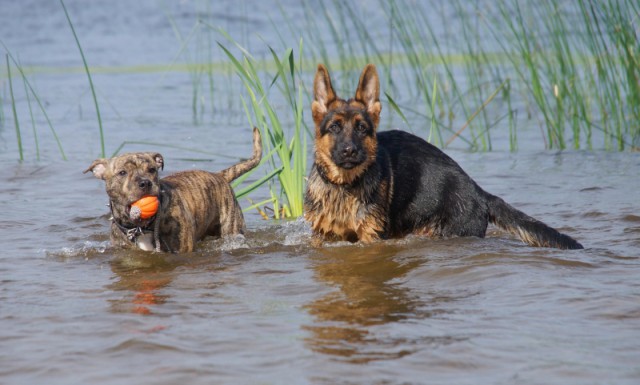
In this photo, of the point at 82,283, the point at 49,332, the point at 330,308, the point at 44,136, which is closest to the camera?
the point at 49,332

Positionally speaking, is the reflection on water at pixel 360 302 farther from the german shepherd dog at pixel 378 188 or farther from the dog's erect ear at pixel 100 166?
the dog's erect ear at pixel 100 166

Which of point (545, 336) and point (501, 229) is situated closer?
point (545, 336)

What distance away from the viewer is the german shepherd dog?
670 centimetres

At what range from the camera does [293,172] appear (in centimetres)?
798

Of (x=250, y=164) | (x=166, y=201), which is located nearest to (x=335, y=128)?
(x=166, y=201)

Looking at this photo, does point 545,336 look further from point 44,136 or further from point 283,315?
point 44,136

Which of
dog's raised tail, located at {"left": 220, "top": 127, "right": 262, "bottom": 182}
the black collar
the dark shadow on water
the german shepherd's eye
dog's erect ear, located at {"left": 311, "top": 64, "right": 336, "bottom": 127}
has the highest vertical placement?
dog's erect ear, located at {"left": 311, "top": 64, "right": 336, "bottom": 127}

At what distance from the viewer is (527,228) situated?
6828 mm

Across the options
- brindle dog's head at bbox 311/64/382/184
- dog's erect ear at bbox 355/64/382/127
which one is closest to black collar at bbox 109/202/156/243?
brindle dog's head at bbox 311/64/382/184

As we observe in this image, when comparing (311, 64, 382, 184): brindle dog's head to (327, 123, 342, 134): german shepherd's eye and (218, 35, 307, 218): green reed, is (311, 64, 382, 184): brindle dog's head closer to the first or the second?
(327, 123, 342, 134): german shepherd's eye

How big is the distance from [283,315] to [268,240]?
251cm

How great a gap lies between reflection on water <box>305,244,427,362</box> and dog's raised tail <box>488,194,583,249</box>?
3.00 feet

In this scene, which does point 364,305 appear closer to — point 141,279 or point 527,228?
point 141,279

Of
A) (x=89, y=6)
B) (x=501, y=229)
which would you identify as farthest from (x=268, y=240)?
(x=89, y=6)
